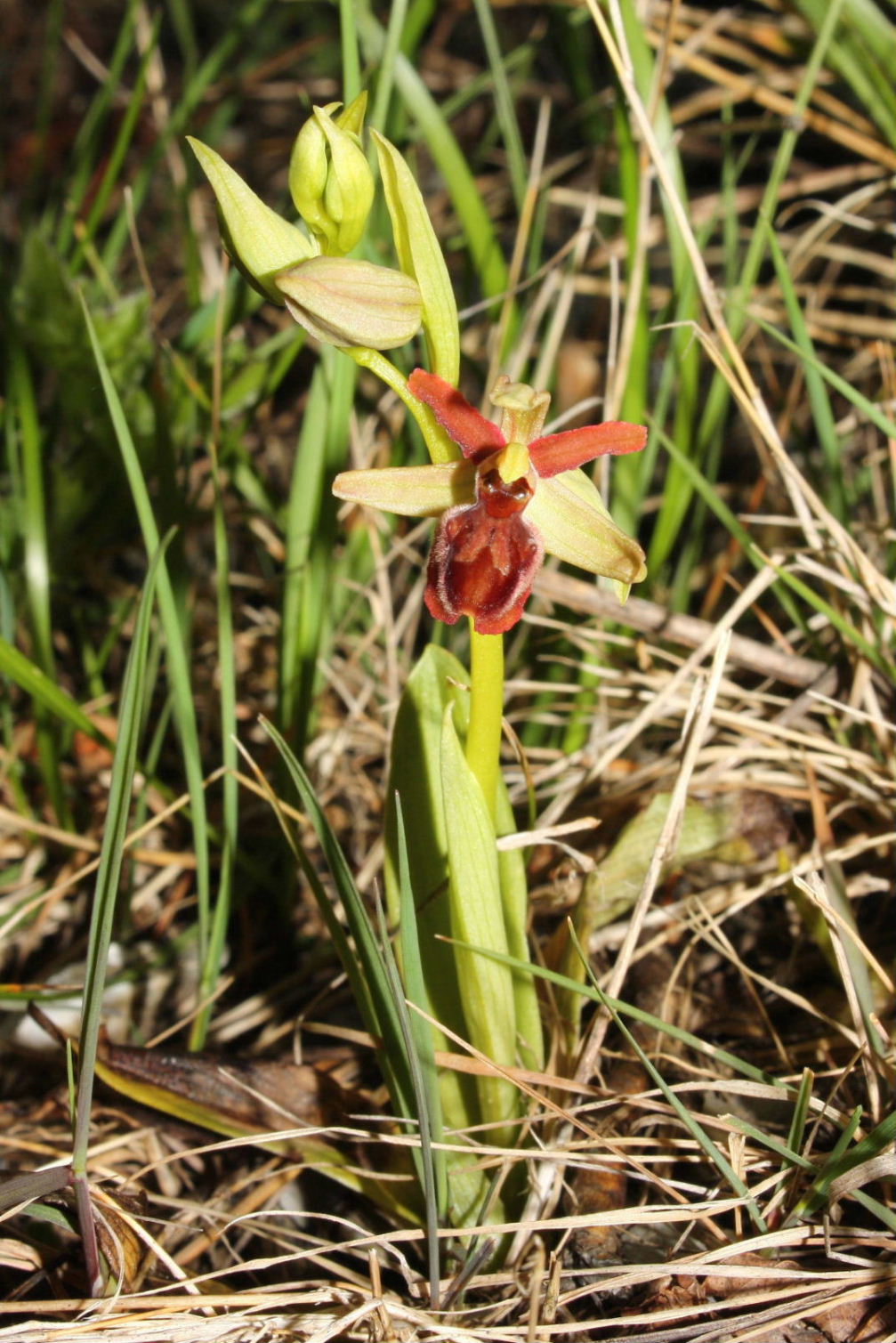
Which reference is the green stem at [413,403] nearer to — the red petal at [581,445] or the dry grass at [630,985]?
the red petal at [581,445]

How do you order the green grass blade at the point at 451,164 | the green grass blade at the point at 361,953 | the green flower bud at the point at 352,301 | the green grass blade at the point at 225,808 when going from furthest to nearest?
1. the green grass blade at the point at 451,164
2. the green grass blade at the point at 225,808
3. the green grass blade at the point at 361,953
4. the green flower bud at the point at 352,301

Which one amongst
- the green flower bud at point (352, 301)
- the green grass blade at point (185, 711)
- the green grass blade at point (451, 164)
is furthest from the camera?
the green grass blade at point (451, 164)

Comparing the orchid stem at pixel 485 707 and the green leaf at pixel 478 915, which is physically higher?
the orchid stem at pixel 485 707

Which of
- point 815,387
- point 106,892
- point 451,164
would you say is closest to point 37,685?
point 106,892

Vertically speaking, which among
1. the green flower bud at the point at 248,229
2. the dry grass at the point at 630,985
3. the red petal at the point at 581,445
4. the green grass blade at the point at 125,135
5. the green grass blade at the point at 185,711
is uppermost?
the green grass blade at the point at 125,135

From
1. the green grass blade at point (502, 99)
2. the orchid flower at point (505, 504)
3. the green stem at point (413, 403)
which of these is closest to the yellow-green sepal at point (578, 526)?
the orchid flower at point (505, 504)

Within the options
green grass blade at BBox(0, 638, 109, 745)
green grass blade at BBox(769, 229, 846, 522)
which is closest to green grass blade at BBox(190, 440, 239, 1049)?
green grass blade at BBox(0, 638, 109, 745)
